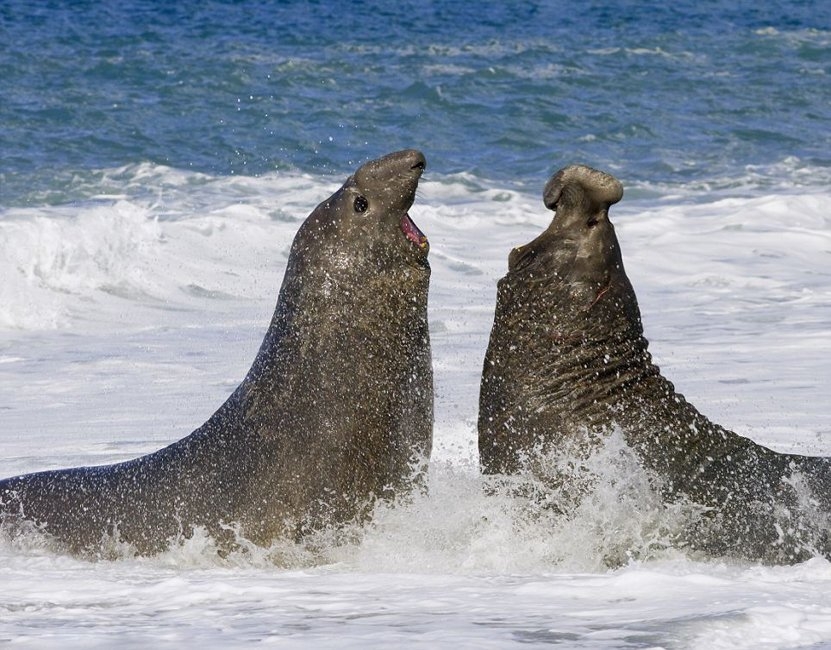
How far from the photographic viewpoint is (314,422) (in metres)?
5.54

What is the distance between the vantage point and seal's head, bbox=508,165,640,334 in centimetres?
564

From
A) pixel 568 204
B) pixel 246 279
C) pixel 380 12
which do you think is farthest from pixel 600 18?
pixel 568 204

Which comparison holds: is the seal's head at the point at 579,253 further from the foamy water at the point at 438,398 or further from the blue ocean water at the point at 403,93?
the blue ocean water at the point at 403,93

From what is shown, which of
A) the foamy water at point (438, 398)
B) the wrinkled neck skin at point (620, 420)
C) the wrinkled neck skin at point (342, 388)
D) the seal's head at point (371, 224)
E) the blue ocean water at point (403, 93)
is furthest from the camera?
the blue ocean water at point (403, 93)

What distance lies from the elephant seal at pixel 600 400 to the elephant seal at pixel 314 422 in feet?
1.09

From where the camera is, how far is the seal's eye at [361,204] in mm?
5844

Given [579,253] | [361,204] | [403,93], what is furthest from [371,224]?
[403,93]

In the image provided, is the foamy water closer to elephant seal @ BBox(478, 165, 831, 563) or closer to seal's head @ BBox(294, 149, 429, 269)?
elephant seal @ BBox(478, 165, 831, 563)

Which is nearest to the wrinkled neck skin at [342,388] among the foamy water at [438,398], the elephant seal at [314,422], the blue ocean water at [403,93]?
the elephant seal at [314,422]

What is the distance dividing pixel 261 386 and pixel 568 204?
129 centimetres

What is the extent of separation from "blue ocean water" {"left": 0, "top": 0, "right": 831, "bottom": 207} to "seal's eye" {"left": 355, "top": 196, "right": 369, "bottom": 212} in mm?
11270

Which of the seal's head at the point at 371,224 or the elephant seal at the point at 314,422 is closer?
the elephant seal at the point at 314,422

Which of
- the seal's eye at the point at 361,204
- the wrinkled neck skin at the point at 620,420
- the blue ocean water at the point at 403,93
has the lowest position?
the wrinkled neck skin at the point at 620,420

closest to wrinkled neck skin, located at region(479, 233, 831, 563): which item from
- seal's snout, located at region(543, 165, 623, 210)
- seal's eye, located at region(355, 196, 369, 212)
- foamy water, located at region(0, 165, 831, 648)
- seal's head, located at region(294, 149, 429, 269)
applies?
foamy water, located at region(0, 165, 831, 648)
